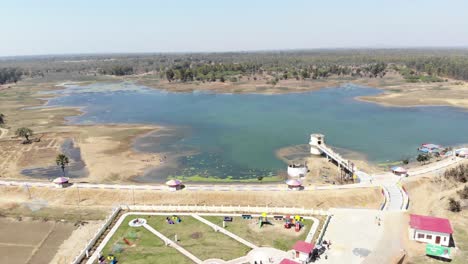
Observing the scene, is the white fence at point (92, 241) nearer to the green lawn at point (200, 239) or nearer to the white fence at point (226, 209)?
the white fence at point (226, 209)

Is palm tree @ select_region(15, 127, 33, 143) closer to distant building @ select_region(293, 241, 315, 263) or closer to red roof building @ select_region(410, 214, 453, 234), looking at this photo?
distant building @ select_region(293, 241, 315, 263)

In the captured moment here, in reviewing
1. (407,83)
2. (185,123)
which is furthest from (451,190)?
(407,83)

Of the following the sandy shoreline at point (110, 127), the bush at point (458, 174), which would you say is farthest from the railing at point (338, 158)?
the bush at point (458, 174)

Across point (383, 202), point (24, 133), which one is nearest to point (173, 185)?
point (383, 202)

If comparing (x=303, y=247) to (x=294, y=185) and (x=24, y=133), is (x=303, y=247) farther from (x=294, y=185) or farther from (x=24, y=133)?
(x=24, y=133)

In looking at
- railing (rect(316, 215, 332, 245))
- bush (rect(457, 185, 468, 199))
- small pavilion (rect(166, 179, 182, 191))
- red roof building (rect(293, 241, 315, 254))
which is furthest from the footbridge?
red roof building (rect(293, 241, 315, 254))

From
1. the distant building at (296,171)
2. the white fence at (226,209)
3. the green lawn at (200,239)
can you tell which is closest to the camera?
the green lawn at (200,239)
